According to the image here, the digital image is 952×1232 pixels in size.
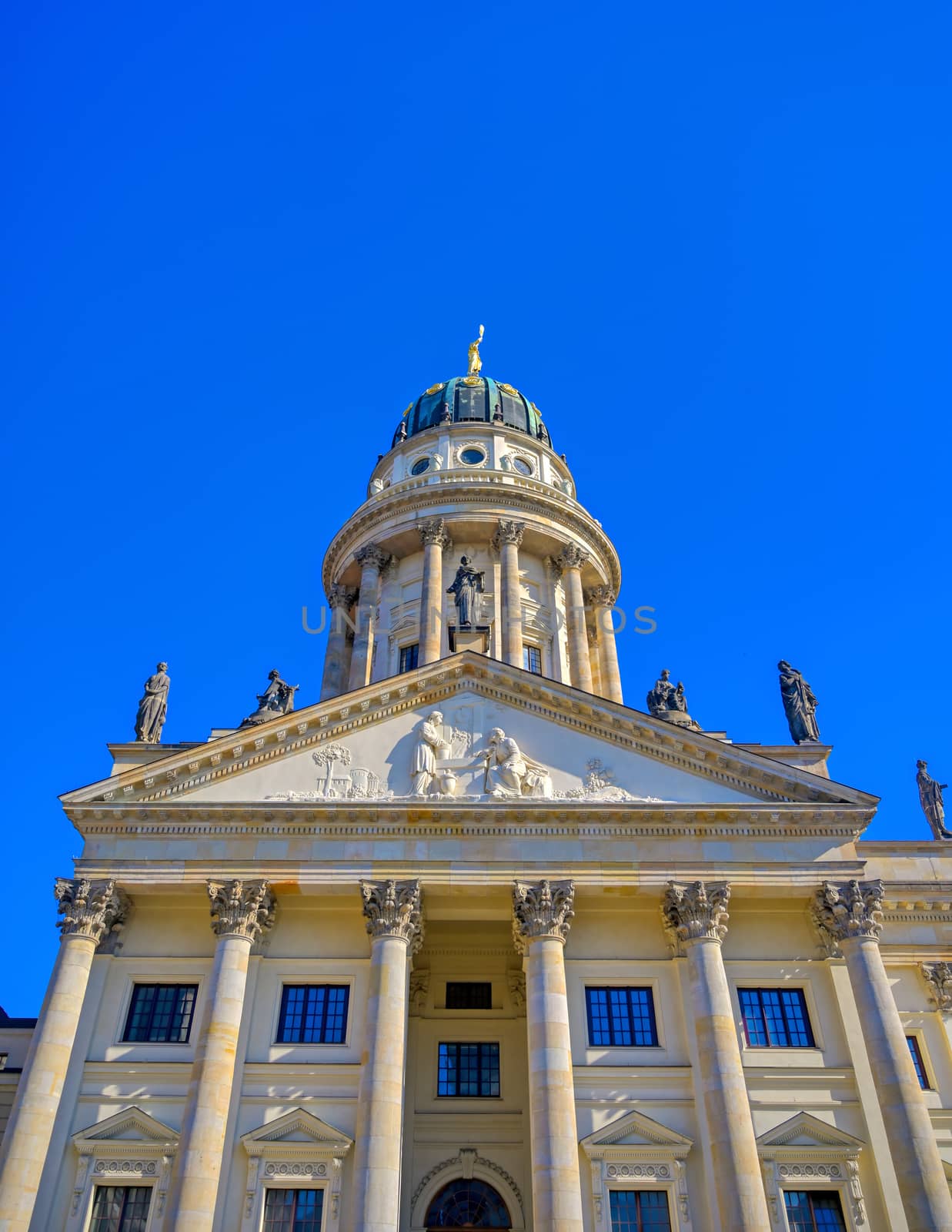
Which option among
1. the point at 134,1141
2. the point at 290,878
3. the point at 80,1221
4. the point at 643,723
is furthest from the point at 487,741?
the point at 80,1221

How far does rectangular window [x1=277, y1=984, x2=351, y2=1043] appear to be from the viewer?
87.0 feet

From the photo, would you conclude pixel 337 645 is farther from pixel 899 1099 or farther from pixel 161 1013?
pixel 899 1099

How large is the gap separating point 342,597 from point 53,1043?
93.5 ft

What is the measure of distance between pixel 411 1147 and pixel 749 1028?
9285mm

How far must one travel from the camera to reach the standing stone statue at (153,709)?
33250mm

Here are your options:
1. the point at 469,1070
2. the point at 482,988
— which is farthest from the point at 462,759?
the point at 469,1070

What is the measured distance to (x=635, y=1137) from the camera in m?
24.7

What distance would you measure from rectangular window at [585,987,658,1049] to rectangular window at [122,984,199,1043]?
399 inches

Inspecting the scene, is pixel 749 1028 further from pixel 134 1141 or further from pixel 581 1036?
pixel 134 1141

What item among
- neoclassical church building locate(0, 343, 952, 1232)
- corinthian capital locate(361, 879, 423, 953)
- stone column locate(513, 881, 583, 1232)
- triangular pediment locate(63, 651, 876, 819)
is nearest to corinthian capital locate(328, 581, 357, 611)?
neoclassical church building locate(0, 343, 952, 1232)

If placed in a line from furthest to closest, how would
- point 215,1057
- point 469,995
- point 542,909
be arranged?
point 469,995, point 542,909, point 215,1057

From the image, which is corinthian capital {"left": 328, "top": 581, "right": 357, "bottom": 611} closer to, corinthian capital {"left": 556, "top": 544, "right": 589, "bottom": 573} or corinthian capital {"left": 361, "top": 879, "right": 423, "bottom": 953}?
corinthian capital {"left": 556, "top": 544, "right": 589, "bottom": 573}

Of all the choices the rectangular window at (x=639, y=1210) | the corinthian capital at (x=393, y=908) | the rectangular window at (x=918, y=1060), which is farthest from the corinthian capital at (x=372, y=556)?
the rectangular window at (x=639, y=1210)

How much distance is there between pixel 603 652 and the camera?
4912cm
